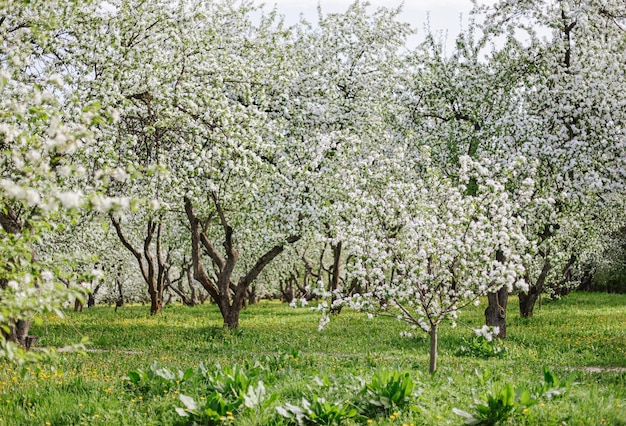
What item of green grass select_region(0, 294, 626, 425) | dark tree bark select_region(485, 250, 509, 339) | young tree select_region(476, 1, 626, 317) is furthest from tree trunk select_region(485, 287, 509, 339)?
young tree select_region(476, 1, 626, 317)

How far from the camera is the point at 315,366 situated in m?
13.4

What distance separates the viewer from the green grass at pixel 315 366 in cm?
873

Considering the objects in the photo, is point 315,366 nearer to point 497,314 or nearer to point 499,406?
point 499,406

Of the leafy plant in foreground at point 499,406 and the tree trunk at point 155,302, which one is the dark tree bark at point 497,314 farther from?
the tree trunk at point 155,302

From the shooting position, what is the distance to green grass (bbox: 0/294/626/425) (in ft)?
28.6

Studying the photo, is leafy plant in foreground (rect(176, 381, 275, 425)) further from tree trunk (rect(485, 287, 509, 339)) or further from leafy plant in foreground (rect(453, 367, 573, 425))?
tree trunk (rect(485, 287, 509, 339))

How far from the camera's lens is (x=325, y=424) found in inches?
322

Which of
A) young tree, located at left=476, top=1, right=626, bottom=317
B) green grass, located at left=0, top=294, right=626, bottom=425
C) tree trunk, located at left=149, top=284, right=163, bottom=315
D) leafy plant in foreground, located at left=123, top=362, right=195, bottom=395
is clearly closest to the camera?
green grass, located at left=0, top=294, right=626, bottom=425

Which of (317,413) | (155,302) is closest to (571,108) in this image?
(317,413)

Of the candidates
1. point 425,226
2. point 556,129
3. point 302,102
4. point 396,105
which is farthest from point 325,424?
point 396,105

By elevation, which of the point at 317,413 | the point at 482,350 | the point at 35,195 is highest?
the point at 35,195

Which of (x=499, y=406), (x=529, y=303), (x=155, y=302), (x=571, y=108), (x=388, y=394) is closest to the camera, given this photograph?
(x=499, y=406)

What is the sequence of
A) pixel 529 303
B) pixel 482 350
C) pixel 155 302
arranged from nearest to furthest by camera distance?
pixel 482 350 < pixel 529 303 < pixel 155 302

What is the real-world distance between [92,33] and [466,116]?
13038mm
